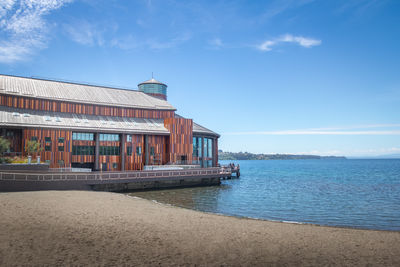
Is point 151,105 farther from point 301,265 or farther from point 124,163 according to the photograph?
point 301,265

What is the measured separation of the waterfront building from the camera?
4978 centimetres

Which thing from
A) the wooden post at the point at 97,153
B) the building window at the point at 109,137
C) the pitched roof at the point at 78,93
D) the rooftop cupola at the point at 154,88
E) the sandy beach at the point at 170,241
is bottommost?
the sandy beach at the point at 170,241

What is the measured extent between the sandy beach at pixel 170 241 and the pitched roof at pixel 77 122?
32343mm

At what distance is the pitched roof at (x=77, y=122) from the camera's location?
159 ft

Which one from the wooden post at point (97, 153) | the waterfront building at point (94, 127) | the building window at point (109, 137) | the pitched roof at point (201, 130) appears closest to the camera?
the waterfront building at point (94, 127)

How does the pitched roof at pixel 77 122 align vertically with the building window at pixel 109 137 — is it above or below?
above

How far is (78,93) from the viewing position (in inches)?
2414

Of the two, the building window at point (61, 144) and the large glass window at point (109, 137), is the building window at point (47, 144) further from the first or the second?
the large glass window at point (109, 137)

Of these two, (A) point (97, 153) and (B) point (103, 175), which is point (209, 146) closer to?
(A) point (97, 153)

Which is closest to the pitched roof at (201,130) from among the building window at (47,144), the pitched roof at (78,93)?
the pitched roof at (78,93)

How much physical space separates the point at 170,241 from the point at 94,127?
4425 cm

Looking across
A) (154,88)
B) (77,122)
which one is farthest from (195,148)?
(77,122)

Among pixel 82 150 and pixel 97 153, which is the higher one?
pixel 82 150

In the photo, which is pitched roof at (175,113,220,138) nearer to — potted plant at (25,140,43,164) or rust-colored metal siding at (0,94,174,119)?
rust-colored metal siding at (0,94,174,119)
